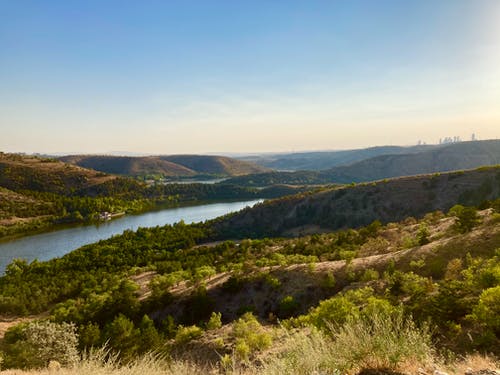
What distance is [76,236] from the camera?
9425cm

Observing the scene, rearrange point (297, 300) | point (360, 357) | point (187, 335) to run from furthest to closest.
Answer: point (297, 300), point (187, 335), point (360, 357)

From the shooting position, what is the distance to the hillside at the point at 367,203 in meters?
68.9

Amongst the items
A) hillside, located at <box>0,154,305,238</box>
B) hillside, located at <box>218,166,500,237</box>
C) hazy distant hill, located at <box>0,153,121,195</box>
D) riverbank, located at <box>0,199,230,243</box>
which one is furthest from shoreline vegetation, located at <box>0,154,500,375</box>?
hazy distant hill, located at <box>0,153,121,195</box>

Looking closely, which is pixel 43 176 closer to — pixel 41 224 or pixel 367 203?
pixel 41 224

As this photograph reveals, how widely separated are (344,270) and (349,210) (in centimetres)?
6004

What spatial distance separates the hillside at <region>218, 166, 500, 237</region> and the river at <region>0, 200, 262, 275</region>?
39.4 meters

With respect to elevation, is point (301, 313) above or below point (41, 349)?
below

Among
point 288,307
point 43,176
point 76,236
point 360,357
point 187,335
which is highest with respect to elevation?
point 43,176

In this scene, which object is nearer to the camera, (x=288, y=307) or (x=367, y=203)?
(x=288, y=307)

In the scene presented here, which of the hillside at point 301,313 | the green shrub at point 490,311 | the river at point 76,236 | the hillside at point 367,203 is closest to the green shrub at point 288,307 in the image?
the hillside at point 301,313

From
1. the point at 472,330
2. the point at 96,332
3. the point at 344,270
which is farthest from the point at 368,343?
the point at 96,332

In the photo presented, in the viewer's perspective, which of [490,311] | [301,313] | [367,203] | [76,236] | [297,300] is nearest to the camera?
[490,311]

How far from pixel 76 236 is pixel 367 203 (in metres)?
86.4

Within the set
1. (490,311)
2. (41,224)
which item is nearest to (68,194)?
(41,224)
